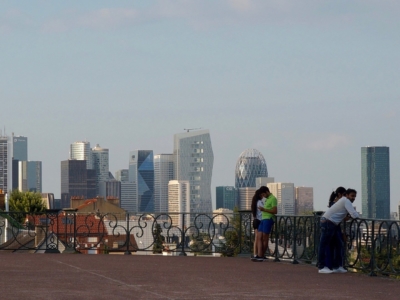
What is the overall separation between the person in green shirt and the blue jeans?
2960 mm

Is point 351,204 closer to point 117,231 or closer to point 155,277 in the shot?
point 155,277

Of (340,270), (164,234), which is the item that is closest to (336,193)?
(340,270)

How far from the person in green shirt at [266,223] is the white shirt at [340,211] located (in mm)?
3111

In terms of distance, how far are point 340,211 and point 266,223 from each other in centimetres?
347

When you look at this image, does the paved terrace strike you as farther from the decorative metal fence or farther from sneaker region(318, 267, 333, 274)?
the decorative metal fence

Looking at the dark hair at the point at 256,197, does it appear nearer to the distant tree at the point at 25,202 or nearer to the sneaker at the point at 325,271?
the sneaker at the point at 325,271

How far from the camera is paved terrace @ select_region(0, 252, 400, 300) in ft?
41.9

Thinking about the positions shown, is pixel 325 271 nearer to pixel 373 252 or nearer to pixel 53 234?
pixel 373 252

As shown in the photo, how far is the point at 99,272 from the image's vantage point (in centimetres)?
1612

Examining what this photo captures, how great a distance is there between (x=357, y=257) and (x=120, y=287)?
4.94 m

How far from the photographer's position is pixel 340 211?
651 inches

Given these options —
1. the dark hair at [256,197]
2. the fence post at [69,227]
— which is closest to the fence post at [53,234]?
the fence post at [69,227]

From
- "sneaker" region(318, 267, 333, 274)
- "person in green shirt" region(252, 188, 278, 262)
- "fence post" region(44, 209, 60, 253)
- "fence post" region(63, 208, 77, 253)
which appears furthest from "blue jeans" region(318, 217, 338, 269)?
"fence post" region(44, 209, 60, 253)

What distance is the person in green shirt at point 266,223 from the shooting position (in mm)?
19734
